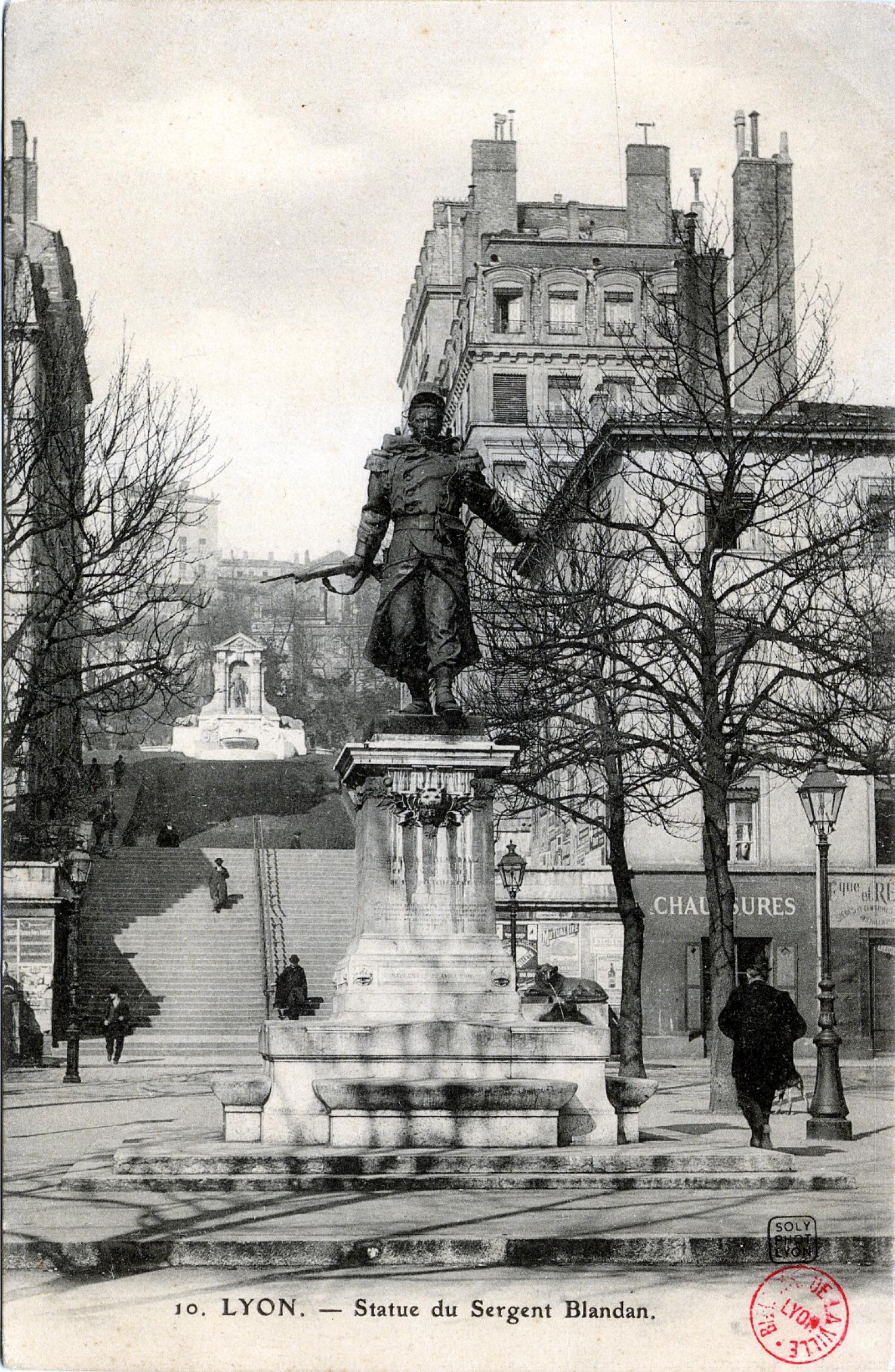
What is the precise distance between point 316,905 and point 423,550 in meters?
28.6

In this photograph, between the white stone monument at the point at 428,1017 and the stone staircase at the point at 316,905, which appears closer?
the white stone monument at the point at 428,1017

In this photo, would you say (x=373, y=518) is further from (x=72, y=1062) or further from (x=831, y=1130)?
(x=72, y=1062)

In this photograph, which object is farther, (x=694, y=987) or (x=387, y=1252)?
(x=694, y=987)

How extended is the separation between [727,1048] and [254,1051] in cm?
1449

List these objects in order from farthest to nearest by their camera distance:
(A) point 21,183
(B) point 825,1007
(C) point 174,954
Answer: (C) point 174,954
(A) point 21,183
(B) point 825,1007

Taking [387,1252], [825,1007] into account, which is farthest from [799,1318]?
[825,1007]

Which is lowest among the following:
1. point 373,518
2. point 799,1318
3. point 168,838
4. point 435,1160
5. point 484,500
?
point 799,1318

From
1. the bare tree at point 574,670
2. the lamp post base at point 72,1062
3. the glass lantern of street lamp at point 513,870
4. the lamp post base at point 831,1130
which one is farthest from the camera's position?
the glass lantern of street lamp at point 513,870

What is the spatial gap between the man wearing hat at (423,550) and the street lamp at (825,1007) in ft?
20.1

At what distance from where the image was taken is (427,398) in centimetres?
1367

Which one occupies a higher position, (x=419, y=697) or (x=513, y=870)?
(x=419, y=697)

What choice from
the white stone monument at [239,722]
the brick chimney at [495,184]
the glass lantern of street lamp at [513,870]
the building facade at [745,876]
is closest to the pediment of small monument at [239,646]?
the white stone monument at [239,722]

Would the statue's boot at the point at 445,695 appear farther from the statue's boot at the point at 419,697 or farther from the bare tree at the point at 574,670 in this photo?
the bare tree at the point at 574,670

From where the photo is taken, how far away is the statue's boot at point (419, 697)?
13750mm
